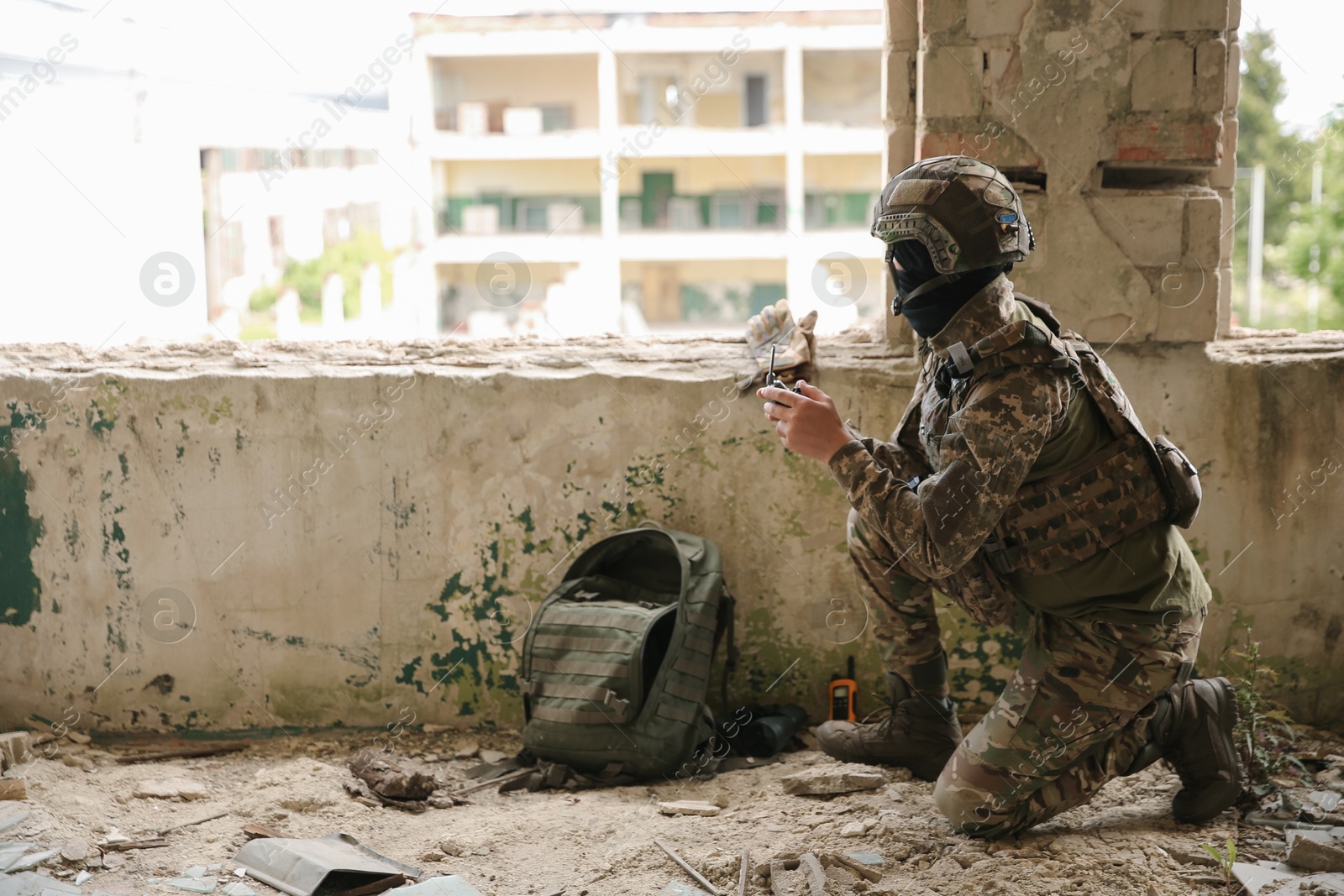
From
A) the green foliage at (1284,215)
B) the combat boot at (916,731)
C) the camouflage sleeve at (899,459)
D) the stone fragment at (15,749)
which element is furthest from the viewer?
the green foliage at (1284,215)

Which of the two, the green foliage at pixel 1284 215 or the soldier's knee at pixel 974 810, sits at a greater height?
the green foliage at pixel 1284 215

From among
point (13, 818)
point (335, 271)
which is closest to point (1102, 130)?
point (13, 818)

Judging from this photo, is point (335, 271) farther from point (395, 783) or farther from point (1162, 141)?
point (1162, 141)

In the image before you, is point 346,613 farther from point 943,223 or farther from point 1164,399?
point 1164,399

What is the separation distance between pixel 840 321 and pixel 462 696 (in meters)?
18.1

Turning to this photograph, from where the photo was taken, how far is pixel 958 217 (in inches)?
63.4

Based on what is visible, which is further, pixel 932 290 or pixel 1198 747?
pixel 1198 747

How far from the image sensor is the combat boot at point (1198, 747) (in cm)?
181

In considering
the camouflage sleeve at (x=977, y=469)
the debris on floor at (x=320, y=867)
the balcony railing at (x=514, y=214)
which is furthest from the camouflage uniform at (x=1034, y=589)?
the balcony railing at (x=514, y=214)

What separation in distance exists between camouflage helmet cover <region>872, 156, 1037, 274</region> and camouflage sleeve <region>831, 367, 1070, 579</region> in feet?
0.66

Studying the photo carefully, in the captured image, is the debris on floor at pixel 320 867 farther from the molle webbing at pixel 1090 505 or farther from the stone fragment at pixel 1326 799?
the stone fragment at pixel 1326 799

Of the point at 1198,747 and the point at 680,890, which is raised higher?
the point at 1198,747

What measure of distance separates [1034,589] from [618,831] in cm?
87

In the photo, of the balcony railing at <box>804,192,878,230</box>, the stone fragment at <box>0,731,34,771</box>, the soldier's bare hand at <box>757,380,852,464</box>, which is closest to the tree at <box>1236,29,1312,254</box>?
the balcony railing at <box>804,192,878,230</box>
